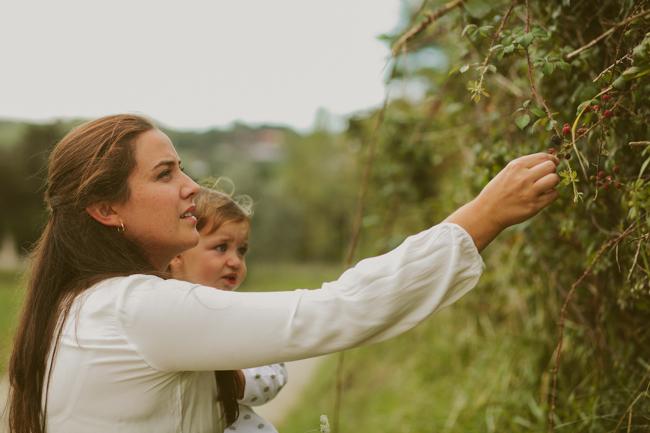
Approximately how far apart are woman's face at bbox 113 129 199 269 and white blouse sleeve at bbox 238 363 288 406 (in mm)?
678

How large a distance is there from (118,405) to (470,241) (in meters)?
0.98

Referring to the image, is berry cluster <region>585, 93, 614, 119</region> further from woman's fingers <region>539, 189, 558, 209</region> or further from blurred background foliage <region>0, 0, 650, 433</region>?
woman's fingers <region>539, 189, 558, 209</region>

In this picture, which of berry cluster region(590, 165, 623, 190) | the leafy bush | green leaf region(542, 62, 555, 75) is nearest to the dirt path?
the leafy bush

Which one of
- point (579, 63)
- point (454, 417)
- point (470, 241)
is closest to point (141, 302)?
point (470, 241)

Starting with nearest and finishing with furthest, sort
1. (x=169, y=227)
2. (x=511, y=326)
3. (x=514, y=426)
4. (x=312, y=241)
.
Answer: (x=169, y=227) < (x=514, y=426) < (x=511, y=326) < (x=312, y=241)

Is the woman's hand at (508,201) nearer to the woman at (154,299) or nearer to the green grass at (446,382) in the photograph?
the woman at (154,299)

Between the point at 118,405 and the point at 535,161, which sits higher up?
the point at 535,161

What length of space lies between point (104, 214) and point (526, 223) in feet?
6.22

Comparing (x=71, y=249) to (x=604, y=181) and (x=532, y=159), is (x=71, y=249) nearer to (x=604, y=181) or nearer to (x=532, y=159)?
(x=532, y=159)

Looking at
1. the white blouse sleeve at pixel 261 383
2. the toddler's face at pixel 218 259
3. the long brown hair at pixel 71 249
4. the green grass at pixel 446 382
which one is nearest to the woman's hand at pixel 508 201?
the long brown hair at pixel 71 249

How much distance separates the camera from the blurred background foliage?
6.68 ft

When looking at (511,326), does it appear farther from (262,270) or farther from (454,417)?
(262,270)

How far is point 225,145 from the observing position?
101 ft

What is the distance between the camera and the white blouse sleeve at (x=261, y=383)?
245 centimetres
